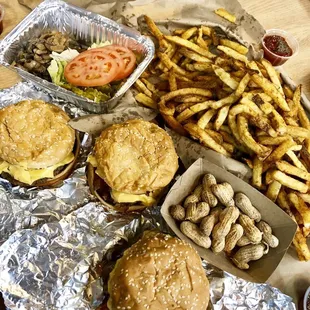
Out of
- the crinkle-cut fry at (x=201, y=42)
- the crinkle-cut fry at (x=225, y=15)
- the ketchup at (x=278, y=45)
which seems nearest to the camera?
the crinkle-cut fry at (x=201, y=42)

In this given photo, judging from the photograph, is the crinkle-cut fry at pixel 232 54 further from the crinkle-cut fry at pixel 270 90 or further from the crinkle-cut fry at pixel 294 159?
the crinkle-cut fry at pixel 294 159

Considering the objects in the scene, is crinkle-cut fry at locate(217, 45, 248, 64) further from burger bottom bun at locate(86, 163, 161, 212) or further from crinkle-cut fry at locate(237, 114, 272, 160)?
burger bottom bun at locate(86, 163, 161, 212)

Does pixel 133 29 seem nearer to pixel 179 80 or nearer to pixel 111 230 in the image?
pixel 179 80

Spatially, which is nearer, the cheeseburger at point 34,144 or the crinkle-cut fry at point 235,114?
the cheeseburger at point 34,144

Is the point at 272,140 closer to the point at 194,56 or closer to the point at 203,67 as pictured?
the point at 203,67

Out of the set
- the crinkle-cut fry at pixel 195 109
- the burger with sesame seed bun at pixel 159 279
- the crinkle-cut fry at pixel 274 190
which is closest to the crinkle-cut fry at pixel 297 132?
the crinkle-cut fry at pixel 274 190

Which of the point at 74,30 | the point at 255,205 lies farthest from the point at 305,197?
the point at 74,30

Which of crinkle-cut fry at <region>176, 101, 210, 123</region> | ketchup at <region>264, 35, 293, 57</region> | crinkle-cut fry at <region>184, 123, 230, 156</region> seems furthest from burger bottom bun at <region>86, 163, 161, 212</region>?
ketchup at <region>264, 35, 293, 57</region>
